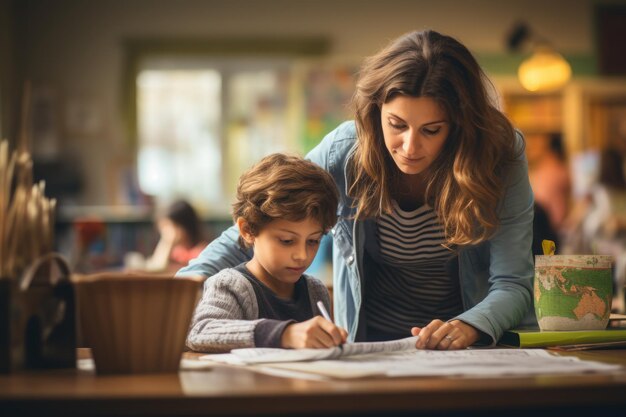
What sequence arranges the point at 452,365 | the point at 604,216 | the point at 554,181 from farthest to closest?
the point at 554,181
the point at 604,216
the point at 452,365

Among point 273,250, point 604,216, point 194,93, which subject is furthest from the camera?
point 194,93

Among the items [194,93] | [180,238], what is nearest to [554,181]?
[194,93]

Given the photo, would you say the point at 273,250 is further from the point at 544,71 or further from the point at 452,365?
the point at 544,71

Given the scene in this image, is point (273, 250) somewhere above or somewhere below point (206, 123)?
below

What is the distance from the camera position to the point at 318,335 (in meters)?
1.24

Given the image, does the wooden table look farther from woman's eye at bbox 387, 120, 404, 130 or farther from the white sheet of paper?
woman's eye at bbox 387, 120, 404, 130

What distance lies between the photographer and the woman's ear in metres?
1.63

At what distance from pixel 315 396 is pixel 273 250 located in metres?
0.68

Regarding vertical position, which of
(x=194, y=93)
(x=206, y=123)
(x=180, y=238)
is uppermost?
(x=194, y=93)

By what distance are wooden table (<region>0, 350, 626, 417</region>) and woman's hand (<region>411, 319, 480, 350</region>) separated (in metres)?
0.36

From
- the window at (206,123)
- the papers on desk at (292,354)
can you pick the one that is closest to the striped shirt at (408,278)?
the papers on desk at (292,354)

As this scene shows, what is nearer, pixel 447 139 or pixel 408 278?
pixel 447 139

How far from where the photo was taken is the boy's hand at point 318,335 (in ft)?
4.04

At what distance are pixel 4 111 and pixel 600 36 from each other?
16.7ft
